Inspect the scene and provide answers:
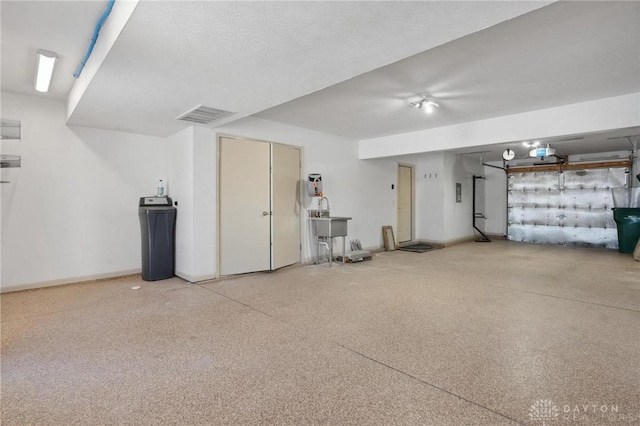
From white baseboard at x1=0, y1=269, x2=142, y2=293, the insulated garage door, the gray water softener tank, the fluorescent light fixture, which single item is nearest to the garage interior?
white baseboard at x1=0, y1=269, x2=142, y2=293

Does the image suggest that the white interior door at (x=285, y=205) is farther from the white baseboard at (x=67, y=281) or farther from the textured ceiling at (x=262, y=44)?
the white baseboard at (x=67, y=281)

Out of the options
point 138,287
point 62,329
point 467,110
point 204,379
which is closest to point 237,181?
point 138,287

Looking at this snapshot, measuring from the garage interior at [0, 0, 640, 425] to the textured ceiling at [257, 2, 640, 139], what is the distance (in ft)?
0.09

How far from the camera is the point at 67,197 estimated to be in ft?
14.8

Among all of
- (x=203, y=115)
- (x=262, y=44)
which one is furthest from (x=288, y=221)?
(x=262, y=44)

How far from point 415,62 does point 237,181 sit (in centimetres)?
311

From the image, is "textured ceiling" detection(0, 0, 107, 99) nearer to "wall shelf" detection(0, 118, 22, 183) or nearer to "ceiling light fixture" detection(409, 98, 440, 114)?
"wall shelf" detection(0, 118, 22, 183)

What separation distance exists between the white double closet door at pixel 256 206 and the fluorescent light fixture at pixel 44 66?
81.9 inches

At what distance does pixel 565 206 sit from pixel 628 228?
5.65 feet

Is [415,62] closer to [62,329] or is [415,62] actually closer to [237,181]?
[237,181]

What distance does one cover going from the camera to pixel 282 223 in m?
5.53

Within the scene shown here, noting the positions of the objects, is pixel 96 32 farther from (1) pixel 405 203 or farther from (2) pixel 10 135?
(1) pixel 405 203

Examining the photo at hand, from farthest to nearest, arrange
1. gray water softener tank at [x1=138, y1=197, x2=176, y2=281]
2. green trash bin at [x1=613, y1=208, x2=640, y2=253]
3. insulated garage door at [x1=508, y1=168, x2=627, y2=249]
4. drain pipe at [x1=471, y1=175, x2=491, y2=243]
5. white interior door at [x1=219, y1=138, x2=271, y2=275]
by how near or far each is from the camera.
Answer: drain pipe at [x1=471, y1=175, x2=491, y2=243]
insulated garage door at [x1=508, y1=168, x2=627, y2=249]
green trash bin at [x1=613, y1=208, x2=640, y2=253]
white interior door at [x1=219, y1=138, x2=271, y2=275]
gray water softener tank at [x1=138, y1=197, x2=176, y2=281]

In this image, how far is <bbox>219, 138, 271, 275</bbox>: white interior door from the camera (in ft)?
16.1
